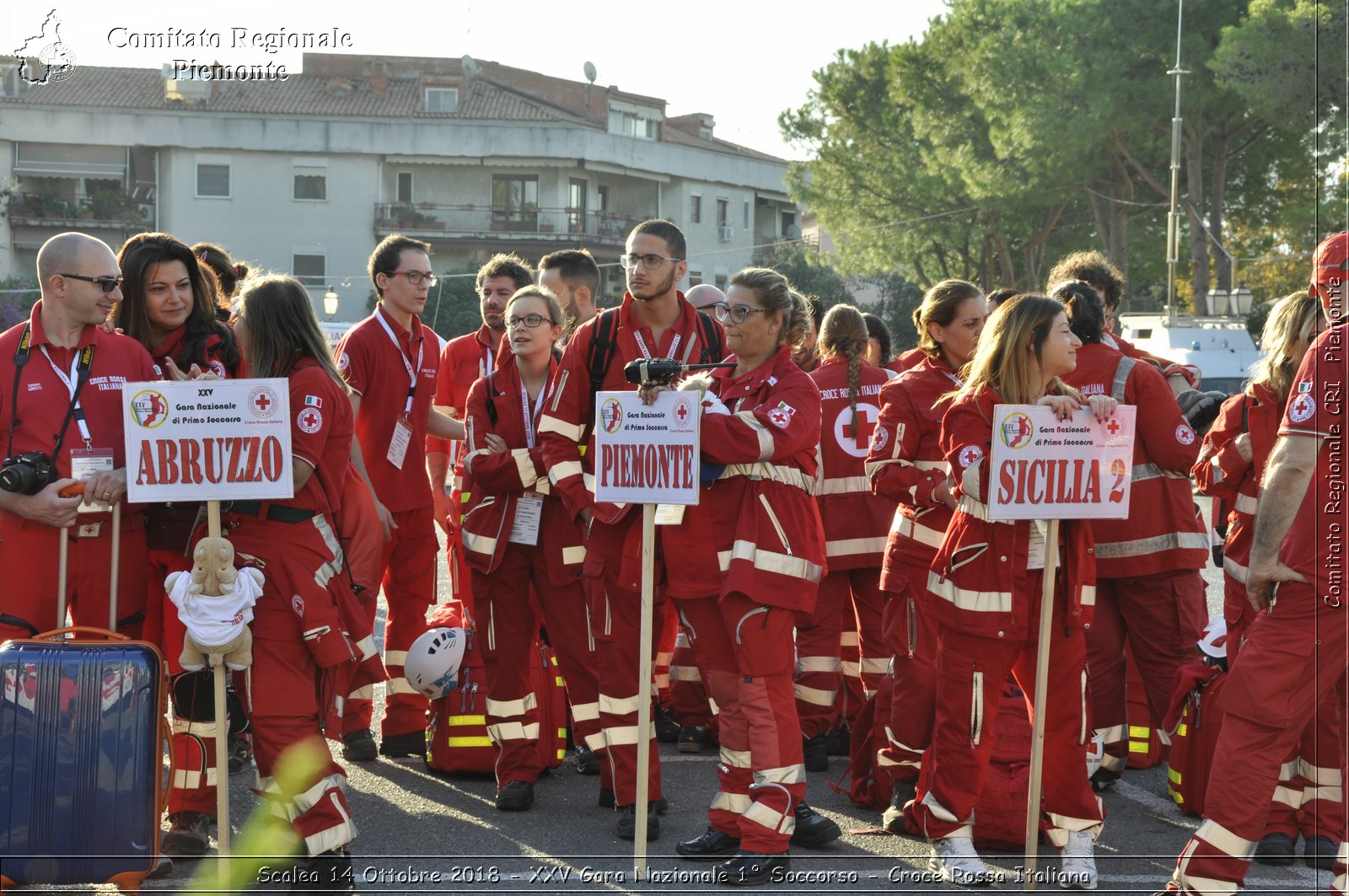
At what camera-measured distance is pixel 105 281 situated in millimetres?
5605

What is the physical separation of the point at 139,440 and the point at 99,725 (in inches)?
40.3

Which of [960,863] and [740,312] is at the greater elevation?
[740,312]

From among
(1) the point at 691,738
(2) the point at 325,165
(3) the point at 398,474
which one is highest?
(2) the point at 325,165

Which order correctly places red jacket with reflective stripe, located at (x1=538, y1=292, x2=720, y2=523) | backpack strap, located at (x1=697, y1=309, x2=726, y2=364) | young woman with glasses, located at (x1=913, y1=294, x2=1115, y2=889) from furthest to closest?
backpack strap, located at (x1=697, y1=309, x2=726, y2=364) < red jacket with reflective stripe, located at (x1=538, y1=292, x2=720, y2=523) < young woman with glasses, located at (x1=913, y1=294, x2=1115, y2=889)

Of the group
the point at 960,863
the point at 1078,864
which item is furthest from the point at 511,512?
the point at 1078,864

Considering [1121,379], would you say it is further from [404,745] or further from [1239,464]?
[404,745]

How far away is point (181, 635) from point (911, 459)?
3.39 metres

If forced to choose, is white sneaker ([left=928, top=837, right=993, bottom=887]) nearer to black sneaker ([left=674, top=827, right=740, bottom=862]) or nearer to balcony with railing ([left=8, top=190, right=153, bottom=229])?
black sneaker ([left=674, top=827, right=740, bottom=862])

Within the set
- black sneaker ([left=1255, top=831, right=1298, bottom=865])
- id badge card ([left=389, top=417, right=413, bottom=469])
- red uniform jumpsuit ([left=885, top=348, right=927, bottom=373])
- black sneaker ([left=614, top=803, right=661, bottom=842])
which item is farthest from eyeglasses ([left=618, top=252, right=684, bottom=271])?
black sneaker ([left=1255, top=831, right=1298, bottom=865])

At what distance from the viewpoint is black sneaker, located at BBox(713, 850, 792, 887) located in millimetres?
5371

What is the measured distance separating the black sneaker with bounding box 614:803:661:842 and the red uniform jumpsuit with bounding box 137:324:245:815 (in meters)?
1.72

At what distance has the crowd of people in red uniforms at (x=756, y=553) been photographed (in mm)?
5125

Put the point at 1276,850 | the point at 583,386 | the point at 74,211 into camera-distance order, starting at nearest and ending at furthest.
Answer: the point at 1276,850, the point at 583,386, the point at 74,211

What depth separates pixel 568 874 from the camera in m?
5.52
